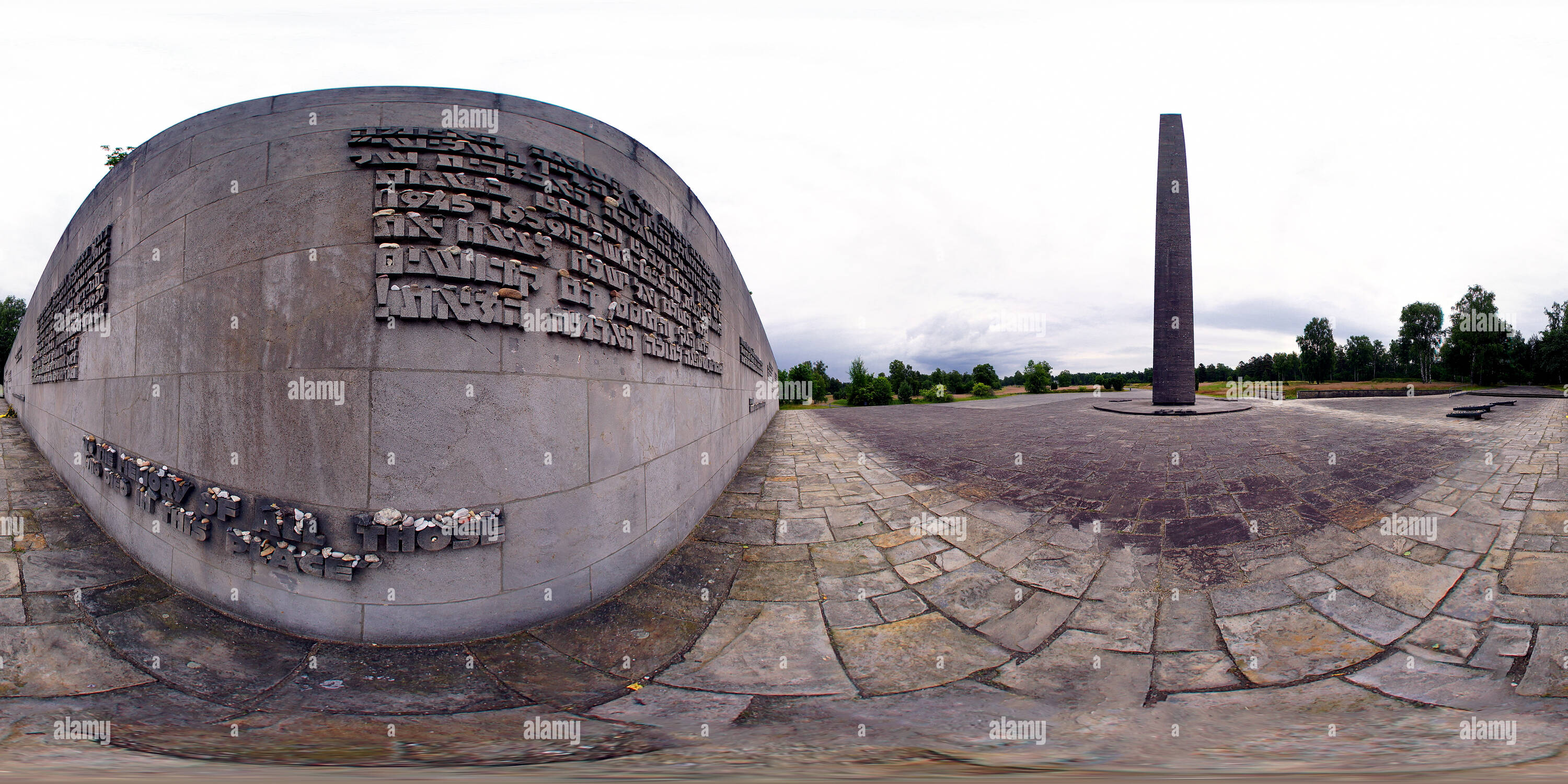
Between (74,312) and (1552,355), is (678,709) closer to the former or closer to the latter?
(74,312)

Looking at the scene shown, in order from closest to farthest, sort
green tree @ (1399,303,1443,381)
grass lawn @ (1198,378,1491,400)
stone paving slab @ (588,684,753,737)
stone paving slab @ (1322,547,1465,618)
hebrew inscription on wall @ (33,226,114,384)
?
stone paving slab @ (588,684,753,737)
stone paving slab @ (1322,547,1465,618)
hebrew inscription on wall @ (33,226,114,384)
grass lawn @ (1198,378,1491,400)
green tree @ (1399,303,1443,381)

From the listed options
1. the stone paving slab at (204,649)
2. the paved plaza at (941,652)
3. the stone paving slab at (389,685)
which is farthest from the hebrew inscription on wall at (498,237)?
the stone paving slab at (204,649)

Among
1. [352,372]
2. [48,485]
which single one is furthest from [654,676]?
[48,485]

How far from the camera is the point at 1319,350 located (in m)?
56.5

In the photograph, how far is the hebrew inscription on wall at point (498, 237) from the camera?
3330 mm

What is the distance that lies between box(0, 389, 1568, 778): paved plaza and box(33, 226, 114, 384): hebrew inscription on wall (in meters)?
2.09

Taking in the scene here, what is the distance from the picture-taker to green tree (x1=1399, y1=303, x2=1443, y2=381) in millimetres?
46844

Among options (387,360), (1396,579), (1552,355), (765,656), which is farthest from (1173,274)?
(1552,355)

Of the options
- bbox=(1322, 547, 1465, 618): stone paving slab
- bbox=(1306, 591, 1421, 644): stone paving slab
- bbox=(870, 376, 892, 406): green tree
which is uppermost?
bbox=(870, 376, 892, 406): green tree

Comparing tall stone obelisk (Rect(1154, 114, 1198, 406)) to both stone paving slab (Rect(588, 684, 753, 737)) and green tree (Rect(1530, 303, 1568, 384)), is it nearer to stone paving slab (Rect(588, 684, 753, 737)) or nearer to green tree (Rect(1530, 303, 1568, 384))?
stone paving slab (Rect(588, 684, 753, 737))

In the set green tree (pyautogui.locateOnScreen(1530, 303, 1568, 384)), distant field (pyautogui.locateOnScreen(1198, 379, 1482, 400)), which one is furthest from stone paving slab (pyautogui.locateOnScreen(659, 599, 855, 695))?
green tree (pyautogui.locateOnScreen(1530, 303, 1568, 384))

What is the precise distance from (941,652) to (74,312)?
1033 centimetres

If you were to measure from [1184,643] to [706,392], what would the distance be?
5.10 meters

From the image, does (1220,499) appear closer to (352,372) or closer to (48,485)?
Result: (352,372)
